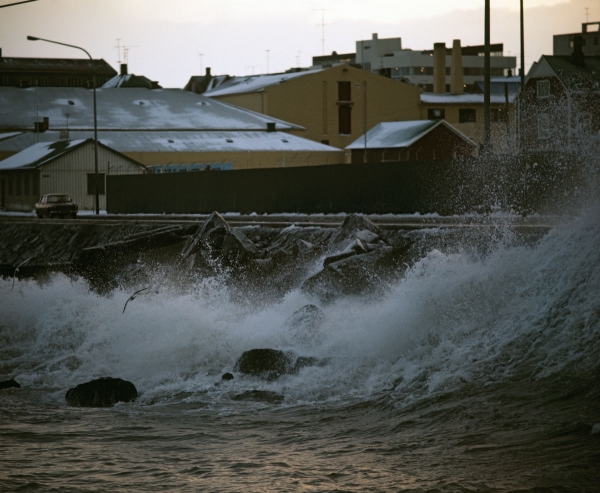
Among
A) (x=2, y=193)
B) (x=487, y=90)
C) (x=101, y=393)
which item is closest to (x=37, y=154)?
(x=2, y=193)

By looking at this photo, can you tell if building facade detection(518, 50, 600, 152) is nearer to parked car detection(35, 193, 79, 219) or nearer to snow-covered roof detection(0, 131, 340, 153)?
snow-covered roof detection(0, 131, 340, 153)

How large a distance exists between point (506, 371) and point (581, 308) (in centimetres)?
141

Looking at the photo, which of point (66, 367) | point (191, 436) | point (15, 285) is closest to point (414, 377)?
point (191, 436)

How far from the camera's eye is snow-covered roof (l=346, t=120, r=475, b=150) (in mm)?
64750

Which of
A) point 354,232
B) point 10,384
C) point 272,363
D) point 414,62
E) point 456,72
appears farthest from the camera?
point 414,62

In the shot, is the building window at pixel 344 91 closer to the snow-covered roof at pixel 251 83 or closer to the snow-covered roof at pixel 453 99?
the snow-covered roof at pixel 251 83

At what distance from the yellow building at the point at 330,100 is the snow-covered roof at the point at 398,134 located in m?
6.63

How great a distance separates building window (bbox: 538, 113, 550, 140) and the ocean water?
1432 inches

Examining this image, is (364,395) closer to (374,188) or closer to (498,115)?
(374,188)

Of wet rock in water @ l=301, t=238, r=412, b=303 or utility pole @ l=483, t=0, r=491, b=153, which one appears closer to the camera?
wet rock in water @ l=301, t=238, r=412, b=303


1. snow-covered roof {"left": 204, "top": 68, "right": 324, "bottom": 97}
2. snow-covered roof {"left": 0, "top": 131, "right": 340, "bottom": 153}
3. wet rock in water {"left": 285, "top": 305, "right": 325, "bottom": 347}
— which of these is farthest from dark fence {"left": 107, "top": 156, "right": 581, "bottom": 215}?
snow-covered roof {"left": 204, "top": 68, "right": 324, "bottom": 97}

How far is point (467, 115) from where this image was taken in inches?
3499

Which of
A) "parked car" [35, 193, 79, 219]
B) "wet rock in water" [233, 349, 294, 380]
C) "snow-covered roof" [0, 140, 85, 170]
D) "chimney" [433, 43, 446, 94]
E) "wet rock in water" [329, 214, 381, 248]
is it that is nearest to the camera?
"wet rock in water" [233, 349, 294, 380]

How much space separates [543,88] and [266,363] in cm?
5171
